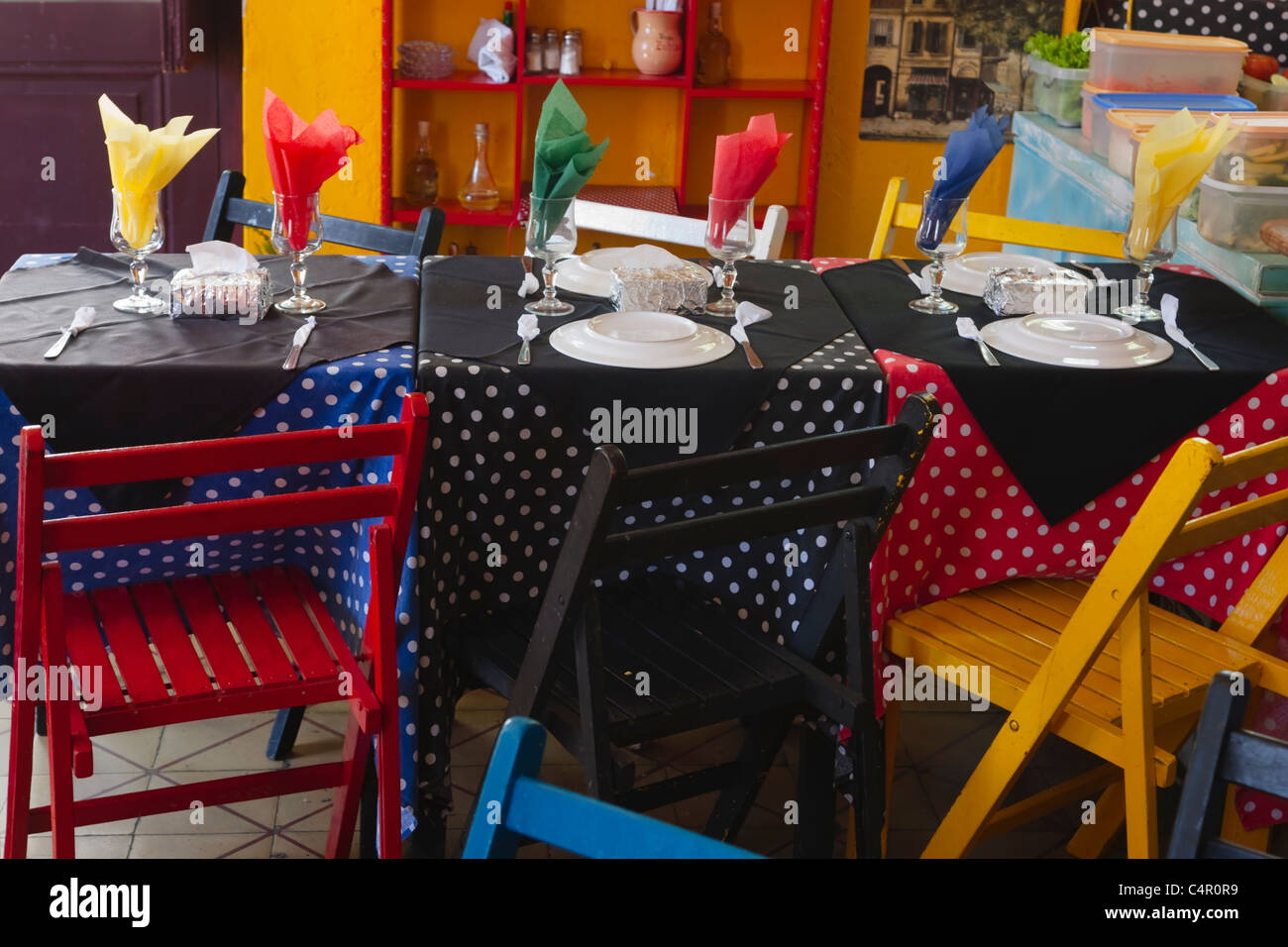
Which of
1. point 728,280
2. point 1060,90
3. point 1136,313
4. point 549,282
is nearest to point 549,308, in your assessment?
point 549,282

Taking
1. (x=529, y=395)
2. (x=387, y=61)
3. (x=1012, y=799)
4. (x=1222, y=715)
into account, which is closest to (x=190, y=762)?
(x=529, y=395)

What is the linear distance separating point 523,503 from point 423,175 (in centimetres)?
241

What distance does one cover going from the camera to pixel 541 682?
1692 millimetres

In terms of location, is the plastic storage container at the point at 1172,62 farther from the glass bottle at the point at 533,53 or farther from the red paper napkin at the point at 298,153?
the red paper napkin at the point at 298,153

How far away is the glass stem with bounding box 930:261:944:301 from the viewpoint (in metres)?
2.49

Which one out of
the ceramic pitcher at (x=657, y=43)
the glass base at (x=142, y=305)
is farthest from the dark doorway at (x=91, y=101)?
the glass base at (x=142, y=305)

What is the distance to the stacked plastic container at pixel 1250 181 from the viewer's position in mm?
2449

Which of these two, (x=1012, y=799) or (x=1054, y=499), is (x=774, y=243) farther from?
(x=1012, y=799)

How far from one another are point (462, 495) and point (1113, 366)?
3.45 ft

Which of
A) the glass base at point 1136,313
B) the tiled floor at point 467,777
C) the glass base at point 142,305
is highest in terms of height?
the glass base at point 1136,313

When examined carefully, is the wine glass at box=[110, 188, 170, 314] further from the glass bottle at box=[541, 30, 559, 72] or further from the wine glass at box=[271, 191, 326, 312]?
the glass bottle at box=[541, 30, 559, 72]

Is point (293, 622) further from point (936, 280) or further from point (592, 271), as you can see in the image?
point (936, 280)

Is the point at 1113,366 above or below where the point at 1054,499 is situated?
above

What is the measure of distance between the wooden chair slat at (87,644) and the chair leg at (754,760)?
0.84 m
